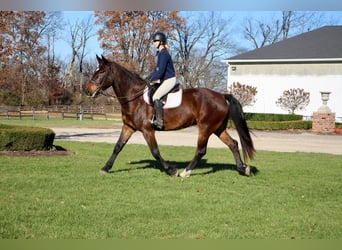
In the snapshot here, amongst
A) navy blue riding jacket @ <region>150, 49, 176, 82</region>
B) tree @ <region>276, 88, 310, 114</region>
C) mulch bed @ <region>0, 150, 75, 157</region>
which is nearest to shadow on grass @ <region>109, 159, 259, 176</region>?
navy blue riding jacket @ <region>150, 49, 176, 82</region>

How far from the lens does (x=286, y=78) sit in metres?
35.7

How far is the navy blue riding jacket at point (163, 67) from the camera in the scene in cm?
772

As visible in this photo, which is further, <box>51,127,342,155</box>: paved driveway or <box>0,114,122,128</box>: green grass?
<box>0,114,122,128</box>: green grass

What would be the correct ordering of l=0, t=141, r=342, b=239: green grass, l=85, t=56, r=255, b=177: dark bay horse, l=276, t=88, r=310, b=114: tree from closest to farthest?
l=0, t=141, r=342, b=239: green grass → l=85, t=56, r=255, b=177: dark bay horse → l=276, t=88, r=310, b=114: tree

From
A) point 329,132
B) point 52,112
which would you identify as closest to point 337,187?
point 329,132

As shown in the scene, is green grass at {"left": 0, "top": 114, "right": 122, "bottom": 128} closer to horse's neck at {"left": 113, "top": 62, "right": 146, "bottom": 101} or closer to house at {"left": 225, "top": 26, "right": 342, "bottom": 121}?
house at {"left": 225, "top": 26, "right": 342, "bottom": 121}

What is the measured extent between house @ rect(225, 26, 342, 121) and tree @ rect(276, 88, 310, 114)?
646mm

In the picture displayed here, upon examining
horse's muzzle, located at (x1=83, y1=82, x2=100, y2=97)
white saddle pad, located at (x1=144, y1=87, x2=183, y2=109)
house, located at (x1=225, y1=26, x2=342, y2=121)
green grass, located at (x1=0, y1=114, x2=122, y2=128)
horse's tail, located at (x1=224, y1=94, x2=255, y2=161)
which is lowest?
green grass, located at (x1=0, y1=114, x2=122, y2=128)

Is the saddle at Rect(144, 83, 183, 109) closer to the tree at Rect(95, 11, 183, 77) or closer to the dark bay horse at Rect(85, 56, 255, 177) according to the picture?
the dark bay horse at Rect(85, 56, 255, 177)

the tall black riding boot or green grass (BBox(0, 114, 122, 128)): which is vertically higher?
the tall black riding boot

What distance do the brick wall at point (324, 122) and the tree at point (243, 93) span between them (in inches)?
298

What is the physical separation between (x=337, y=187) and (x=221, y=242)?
166 inches

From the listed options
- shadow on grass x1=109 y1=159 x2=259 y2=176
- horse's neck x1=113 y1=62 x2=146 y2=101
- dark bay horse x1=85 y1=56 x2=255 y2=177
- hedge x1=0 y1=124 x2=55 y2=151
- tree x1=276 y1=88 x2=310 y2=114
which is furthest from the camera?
tree x1=276 y1=88 x2=310 y2=114

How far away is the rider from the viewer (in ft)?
25.4
